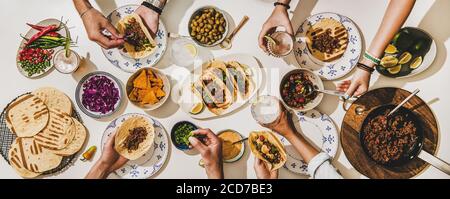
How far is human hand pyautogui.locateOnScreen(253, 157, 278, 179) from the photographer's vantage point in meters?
2.09

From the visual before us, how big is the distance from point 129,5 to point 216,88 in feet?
2.54

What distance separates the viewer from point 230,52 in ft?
7.03

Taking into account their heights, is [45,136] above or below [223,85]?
below

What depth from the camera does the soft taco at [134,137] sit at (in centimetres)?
209

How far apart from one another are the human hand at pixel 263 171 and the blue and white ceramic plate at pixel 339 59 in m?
0.65

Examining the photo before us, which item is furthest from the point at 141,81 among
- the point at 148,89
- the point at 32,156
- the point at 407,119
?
the point at 407,119

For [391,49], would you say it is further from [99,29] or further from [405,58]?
[99,29]

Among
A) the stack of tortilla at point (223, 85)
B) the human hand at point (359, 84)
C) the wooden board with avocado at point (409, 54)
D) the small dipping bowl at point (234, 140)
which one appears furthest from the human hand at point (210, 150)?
the wooden board with avocado at point (409, 54)

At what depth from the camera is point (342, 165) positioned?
211 centimetres

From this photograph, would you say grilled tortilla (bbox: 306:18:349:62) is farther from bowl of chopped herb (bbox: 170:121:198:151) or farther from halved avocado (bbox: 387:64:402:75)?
bowl of chopped herb (bbox: 170:121:198:151)

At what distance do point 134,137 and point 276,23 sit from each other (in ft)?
3.72

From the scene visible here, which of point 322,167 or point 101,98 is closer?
point 322,167

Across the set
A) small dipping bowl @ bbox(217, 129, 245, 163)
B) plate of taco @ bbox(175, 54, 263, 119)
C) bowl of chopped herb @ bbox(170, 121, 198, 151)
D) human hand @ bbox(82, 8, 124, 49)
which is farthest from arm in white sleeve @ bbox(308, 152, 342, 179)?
human hand @ bbox(82, 8, 124, 49)
